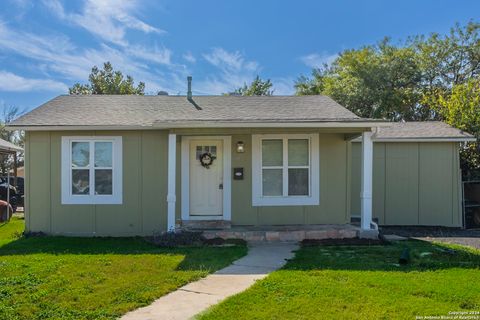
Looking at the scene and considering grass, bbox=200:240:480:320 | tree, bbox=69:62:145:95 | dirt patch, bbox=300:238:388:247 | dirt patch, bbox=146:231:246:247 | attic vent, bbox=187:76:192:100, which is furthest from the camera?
tree, bbox=69:62:145:95

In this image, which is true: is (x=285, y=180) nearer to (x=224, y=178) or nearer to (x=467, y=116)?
(x=224, y=178)

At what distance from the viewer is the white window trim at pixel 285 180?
28.6ft

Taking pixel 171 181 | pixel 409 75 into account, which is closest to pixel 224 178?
pixel 171 181

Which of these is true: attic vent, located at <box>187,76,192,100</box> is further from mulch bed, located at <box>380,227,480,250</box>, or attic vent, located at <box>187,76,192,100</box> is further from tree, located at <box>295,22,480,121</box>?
tree, located at <box>295,22,480,121</box>

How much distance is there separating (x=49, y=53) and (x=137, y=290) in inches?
596

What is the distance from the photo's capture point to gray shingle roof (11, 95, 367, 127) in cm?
838

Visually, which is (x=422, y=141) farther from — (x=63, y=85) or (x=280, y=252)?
(x=63, y=85)

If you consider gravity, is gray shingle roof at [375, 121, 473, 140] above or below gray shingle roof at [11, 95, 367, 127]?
below

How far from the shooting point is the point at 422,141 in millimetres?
10047

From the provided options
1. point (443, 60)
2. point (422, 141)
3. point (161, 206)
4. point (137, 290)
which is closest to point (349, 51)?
point (443, 60)

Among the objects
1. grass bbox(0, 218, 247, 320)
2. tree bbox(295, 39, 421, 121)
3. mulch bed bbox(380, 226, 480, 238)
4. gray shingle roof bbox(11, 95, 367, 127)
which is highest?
tree bbox(295, 39, 421, 121)

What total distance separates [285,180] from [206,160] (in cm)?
189

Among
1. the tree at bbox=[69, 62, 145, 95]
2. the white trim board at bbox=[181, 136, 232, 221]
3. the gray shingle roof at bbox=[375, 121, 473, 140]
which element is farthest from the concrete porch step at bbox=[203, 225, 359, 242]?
the tree at bbox=[69, 62, 145, 95]

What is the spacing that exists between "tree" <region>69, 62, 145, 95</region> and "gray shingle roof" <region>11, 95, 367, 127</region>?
1808 cm
